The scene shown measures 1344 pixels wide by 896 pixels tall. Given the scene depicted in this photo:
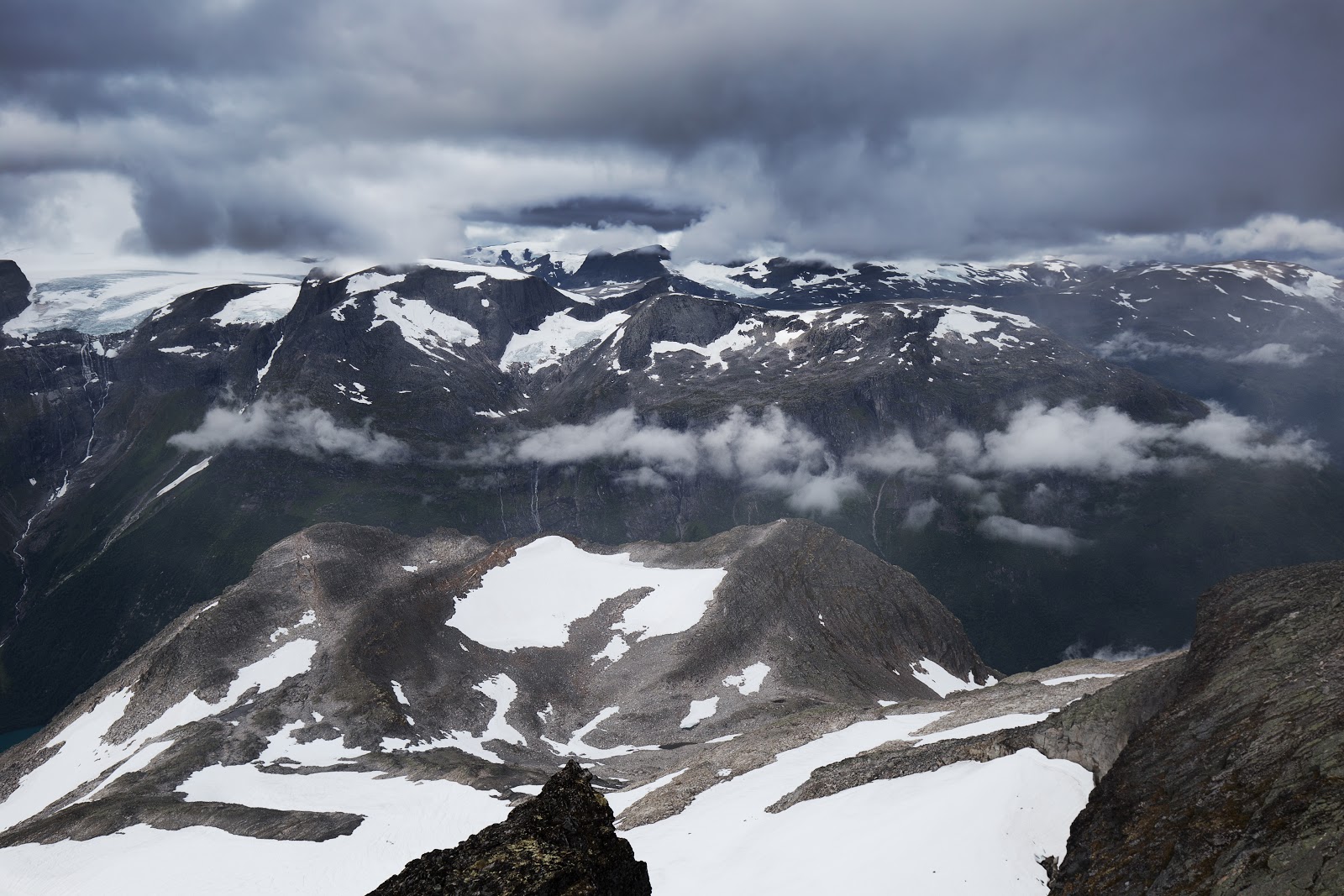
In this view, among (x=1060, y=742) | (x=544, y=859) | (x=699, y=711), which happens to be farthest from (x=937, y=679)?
(x=544, y=859)

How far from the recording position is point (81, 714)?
11200 cm

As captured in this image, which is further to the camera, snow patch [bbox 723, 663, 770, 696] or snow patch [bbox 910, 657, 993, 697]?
snow patch [bbox 910, 657, 993, 697]

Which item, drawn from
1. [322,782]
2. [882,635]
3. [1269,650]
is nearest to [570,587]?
[882,635]

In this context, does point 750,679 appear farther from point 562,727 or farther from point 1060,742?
point 1060,742

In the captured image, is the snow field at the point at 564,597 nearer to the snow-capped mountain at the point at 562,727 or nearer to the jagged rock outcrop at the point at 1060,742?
the snow-capped mountain at the point at 562,727

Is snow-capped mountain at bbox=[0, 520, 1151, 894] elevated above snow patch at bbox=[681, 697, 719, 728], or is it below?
above

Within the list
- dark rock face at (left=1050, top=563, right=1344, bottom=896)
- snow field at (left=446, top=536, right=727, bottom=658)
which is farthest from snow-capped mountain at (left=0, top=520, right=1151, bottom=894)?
dark rock face at (left=1050, top=563, right=1344, bottom=896)

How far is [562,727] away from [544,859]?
95.9 m

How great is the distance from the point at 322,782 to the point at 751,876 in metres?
59.7

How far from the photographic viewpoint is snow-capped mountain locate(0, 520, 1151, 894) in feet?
108

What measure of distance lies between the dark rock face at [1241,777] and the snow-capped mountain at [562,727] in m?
4.76

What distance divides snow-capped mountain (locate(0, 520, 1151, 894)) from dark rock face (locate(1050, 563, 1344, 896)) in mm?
4765

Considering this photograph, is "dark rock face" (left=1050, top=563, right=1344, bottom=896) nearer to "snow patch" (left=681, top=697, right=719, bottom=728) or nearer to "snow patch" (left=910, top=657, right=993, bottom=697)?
"snow patch" (left=681, top=697, right=719, bottom=728)

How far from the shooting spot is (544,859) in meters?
17.9
